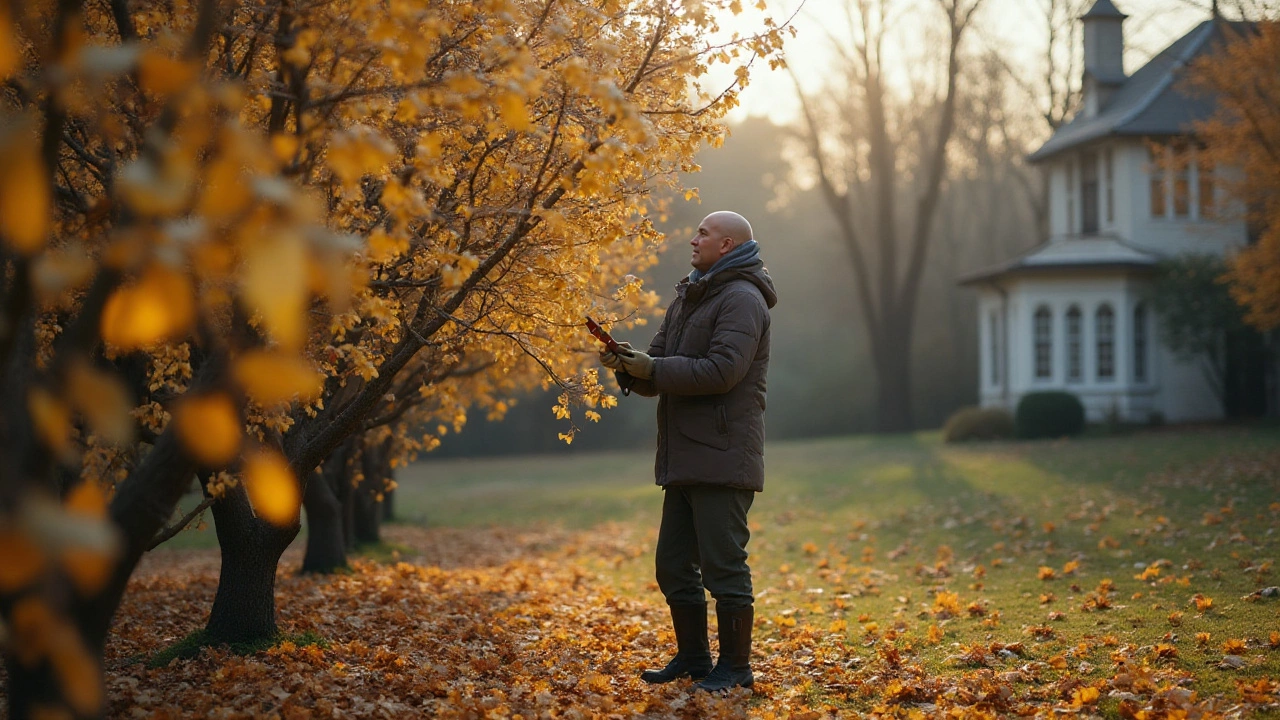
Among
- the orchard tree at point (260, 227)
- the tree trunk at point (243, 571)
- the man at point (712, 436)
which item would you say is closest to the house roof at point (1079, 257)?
the orchard tree at point (260, 227)

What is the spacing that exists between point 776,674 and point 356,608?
3.27 metres

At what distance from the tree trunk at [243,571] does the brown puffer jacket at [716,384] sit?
233 centimetres

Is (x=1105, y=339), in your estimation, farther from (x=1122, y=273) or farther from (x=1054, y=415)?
(x=1054, y=415)

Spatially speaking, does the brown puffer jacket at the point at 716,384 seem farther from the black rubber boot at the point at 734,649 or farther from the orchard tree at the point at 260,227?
the black rubber boot at the point at 734,649

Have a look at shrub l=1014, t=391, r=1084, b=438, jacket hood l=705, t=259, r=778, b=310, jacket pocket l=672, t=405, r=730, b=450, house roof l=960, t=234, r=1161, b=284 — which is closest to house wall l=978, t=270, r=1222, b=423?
house roof l=960, t=234, r=1161, b=284

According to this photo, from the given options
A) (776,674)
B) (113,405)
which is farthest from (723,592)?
(113,405)

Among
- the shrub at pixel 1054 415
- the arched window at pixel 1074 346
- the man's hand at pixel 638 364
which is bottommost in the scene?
the shrub at pixel 1054 415

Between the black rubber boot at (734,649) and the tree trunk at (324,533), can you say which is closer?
the black rubber boot at (734,649)

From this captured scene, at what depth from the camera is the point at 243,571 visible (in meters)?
5.99

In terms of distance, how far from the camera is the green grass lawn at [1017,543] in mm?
6133

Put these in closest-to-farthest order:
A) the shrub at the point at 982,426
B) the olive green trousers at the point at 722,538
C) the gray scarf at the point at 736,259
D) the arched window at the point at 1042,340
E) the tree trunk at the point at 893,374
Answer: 1. the olive green trousers at the point at 722,538
2. the gray scarf at the point at 736,259
3. the shrub at the point at 982,426
4. the arched window at the point at 1042,340
5. the tree trunk at the point at 893,374

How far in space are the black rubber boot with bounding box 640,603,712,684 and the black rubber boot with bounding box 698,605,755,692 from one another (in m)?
0.19

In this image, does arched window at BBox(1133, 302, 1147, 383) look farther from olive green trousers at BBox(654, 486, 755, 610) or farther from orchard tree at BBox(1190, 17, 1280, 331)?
olive green trousers at BBox(654, 486, 755, 610)

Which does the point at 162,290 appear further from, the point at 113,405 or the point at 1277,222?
the point at 1277,222
